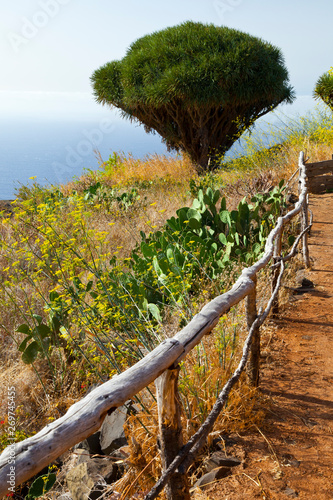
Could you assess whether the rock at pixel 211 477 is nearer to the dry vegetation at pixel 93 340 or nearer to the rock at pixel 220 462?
the rock at pixel 220 462

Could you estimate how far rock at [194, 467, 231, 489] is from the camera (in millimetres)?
2283

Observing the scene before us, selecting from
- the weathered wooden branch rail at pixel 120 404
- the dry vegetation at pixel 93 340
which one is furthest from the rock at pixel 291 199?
the weathered wooden branch rail at pixel 120 404

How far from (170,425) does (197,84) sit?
1088cm

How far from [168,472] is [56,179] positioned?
32.9 feet

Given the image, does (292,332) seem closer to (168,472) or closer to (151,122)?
(168,472)

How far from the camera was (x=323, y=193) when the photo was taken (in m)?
9.13

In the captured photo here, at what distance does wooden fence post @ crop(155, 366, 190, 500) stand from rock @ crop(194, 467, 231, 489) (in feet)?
1.49

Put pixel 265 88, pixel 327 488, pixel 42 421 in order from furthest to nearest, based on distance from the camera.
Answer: pixel 265 88 → pixel 42 421 → pixel 327 488

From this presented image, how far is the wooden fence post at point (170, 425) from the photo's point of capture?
171cm

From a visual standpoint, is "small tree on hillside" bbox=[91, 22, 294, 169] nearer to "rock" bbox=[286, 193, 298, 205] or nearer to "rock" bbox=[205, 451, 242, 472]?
"rock" bbox=[286, 193, 298, 205]

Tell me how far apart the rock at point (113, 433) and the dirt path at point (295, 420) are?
0.81 m

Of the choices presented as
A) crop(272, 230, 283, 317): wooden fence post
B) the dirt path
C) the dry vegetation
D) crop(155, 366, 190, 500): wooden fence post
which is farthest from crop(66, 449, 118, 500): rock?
crop(272, 230, 283, 317): wooden fence post

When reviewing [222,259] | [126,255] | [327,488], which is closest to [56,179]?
[126,255]

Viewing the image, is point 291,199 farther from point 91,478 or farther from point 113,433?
point 91,478
